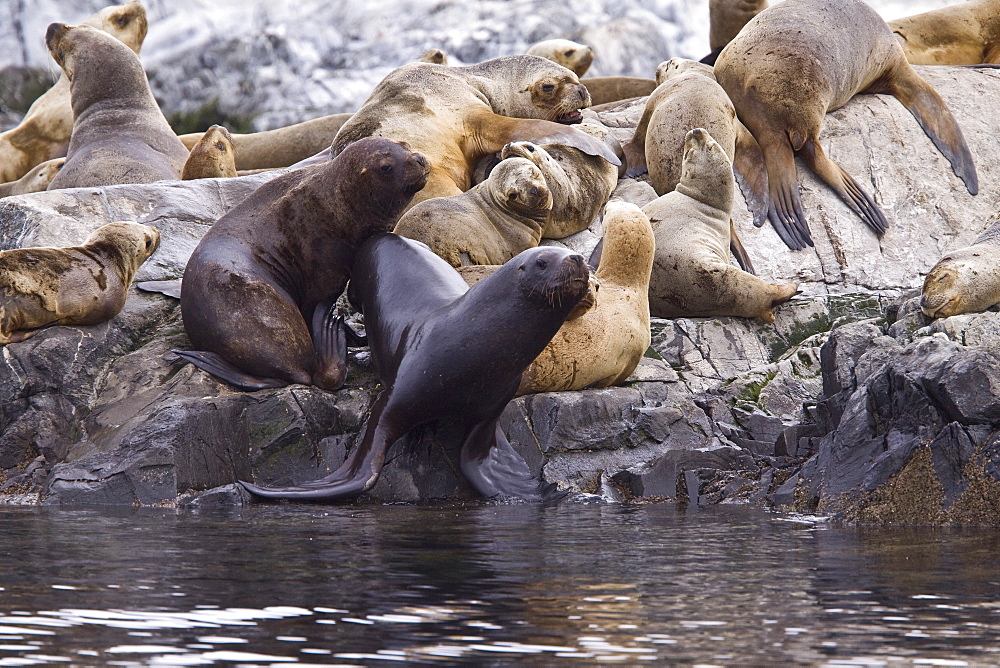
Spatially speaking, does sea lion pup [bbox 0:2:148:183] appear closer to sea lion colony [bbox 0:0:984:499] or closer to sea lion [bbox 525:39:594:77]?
sea lion colony [bbox 0:0:984:499]

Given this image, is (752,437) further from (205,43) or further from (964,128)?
(205,43)

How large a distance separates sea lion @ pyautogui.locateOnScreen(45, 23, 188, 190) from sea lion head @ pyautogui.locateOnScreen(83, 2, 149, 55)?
1343 mm

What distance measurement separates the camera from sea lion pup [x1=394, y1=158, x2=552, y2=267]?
7.48m

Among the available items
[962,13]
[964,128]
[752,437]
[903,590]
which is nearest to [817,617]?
[903,590]

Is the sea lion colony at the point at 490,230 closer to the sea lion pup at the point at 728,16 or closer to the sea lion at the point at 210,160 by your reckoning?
the sea lion at the point at 210,160

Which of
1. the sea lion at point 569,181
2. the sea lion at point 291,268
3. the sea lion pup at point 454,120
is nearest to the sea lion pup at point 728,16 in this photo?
the sea lion pup at point 454,120

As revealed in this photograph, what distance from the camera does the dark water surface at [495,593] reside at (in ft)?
8.35

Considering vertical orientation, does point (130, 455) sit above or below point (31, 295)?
below

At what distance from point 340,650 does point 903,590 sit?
1524 millimetres

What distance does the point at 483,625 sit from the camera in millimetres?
2770

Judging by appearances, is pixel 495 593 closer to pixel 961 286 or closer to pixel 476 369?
pixel 476 369

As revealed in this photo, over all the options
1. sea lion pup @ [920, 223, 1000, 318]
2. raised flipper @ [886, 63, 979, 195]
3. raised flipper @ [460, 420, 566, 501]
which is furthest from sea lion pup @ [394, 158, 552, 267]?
raised flipper @ [886, 63, 979, 195]

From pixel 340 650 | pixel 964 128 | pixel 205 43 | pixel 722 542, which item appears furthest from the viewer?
pixel 205 43

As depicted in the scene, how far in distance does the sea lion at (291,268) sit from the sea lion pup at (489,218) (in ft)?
1.64
